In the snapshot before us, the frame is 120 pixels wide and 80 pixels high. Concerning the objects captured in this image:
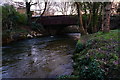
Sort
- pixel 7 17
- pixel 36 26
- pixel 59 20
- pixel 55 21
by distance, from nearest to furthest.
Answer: pixel 7 17
pixel 36 26
pixel 59 20
pixel 55 21

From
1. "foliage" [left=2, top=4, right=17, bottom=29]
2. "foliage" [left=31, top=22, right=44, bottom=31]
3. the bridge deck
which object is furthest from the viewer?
"foliage" [left=31, top=22, right=44, bottom=31]

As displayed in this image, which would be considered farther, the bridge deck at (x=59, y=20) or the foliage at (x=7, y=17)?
the bridge deck at (x=59, y=20)

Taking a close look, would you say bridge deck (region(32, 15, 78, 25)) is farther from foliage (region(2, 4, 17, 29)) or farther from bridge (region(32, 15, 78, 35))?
foliage (region(2, 4, 17, 29))

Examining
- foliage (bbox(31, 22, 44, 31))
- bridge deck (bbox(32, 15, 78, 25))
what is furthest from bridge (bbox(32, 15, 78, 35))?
foliage (bbox(31, 22, 44, 31))

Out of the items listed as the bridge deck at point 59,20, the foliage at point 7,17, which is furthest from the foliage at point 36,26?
the foliage at point 7,17

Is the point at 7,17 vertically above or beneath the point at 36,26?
above

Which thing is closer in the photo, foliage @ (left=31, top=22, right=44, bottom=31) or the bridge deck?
the bridge deck

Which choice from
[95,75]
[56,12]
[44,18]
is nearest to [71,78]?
[95,75]

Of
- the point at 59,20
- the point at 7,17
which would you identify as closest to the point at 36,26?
the point at 59,20

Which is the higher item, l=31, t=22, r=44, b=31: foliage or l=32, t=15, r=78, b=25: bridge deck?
l=32, t=15, r=78, b=25: bridge deck

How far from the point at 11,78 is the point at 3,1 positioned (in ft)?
50.5

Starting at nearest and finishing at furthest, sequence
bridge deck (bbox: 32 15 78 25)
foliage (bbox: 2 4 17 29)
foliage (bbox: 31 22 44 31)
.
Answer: foliage (bbox: 2 4 17 29)
bridge deck (bbox: 32 15 78 25)
foliage (bbox: 31 22 44 31)

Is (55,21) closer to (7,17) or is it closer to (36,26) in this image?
(36,26)

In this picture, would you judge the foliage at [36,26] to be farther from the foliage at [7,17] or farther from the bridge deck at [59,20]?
the foliage at [7,17]
